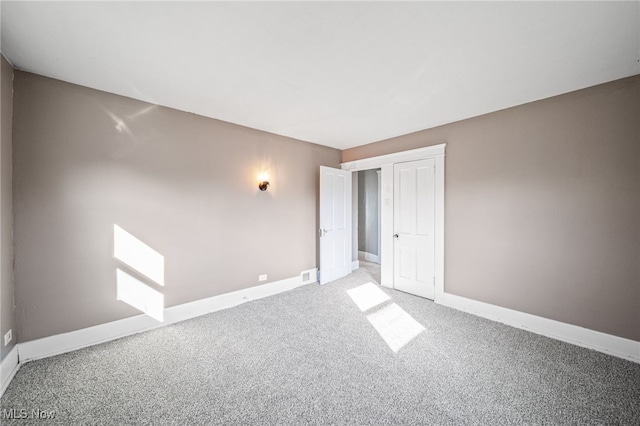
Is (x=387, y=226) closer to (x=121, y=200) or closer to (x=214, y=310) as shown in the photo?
(x=214, y=310)

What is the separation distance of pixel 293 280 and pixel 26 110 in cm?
364

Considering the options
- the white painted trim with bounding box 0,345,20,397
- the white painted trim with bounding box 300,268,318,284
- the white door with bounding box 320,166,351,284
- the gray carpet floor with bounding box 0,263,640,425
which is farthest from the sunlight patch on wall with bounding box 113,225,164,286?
the white door with bounding box 320,166,351,284

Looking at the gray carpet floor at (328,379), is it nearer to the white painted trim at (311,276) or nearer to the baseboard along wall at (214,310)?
the baseboard along wall at (214,310)

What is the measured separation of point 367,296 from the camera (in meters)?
3.86

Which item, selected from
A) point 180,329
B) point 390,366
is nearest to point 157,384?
point 180,329

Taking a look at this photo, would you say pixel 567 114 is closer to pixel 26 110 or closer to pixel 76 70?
pixel 76 70

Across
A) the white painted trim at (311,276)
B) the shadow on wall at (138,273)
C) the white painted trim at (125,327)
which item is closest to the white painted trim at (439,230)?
the white painted trim at (311,276)

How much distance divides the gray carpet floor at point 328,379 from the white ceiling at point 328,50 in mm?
2598

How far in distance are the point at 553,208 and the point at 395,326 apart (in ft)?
7.09

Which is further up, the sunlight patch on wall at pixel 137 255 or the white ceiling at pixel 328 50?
the white ceiling at pixel 328 50

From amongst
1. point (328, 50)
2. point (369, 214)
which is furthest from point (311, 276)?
point (328, 50)

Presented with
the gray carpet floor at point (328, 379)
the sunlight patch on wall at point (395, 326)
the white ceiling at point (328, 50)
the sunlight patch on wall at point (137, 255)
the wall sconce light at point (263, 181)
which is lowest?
the gray carpet floor at point (328, 379)

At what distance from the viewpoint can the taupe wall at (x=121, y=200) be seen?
2.25m

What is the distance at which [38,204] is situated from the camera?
2.26 metres
